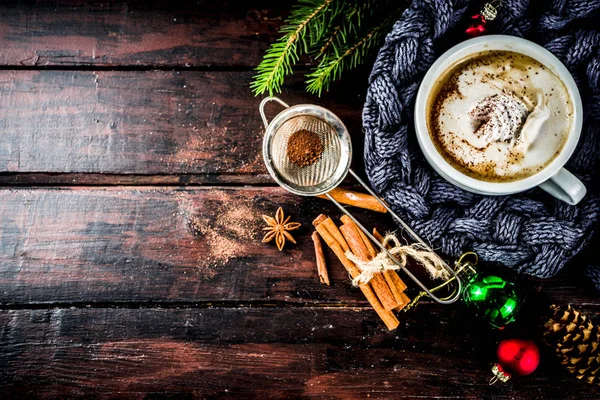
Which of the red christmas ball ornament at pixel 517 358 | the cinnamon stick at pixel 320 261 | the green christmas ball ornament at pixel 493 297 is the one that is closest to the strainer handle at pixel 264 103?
the cinnamon stick at pixel 320 261

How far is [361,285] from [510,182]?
0.32 meters

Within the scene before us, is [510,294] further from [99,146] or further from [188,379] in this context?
[99,146]

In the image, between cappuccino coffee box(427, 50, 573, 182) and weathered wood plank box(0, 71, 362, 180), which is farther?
weathered wood plank box(0, 71, 362, 180)

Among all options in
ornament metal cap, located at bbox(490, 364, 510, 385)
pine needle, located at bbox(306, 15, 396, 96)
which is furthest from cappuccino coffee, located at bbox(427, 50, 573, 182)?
ornament metal cap, located at bbox(490, 364, 510, 385)

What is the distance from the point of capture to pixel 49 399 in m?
1.03

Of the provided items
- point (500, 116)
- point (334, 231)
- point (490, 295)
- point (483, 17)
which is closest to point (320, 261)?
point (334, 231)

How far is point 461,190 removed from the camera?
932 mm

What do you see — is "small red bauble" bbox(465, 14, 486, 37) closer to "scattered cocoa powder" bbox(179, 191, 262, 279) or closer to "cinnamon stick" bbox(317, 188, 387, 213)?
"cinnamon stick" bbox(317, 188, 387, 213)

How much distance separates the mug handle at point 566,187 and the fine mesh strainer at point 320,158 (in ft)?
0.72

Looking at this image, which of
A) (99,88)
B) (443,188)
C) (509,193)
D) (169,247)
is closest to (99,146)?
(99,88)

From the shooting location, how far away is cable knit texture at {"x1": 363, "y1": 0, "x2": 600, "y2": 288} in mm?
890

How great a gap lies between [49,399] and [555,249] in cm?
98

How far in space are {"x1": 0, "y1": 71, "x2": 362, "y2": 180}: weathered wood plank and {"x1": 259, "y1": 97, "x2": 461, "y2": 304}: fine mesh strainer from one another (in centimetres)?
6

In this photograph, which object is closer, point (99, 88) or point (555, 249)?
point (555, 249)
